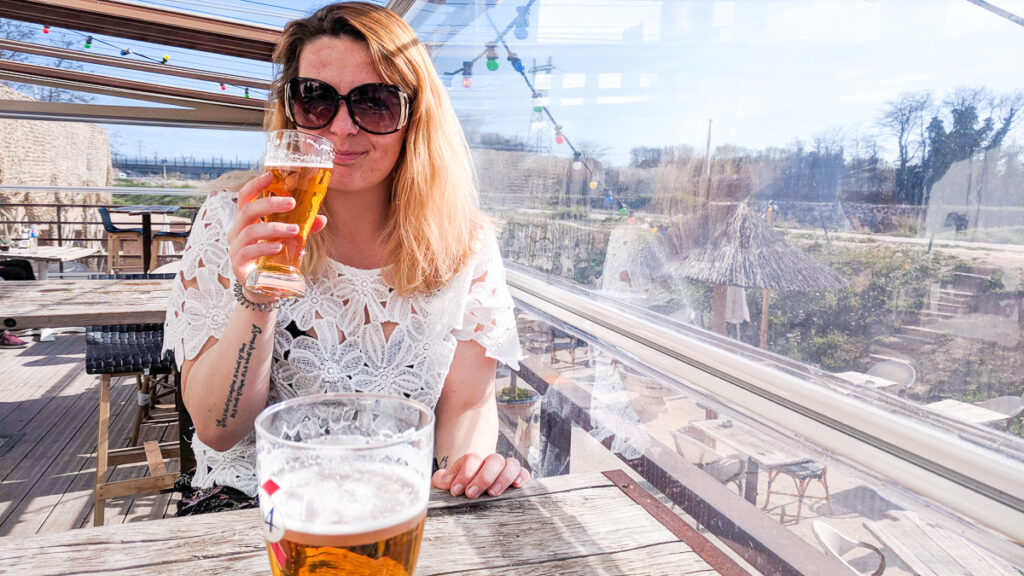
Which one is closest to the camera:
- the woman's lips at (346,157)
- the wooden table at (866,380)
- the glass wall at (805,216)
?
the glass wall at (805,216)

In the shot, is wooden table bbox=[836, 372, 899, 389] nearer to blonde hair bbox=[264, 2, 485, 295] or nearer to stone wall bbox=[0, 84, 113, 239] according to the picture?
blonde hair bbox=[264, 2, 485, 295]

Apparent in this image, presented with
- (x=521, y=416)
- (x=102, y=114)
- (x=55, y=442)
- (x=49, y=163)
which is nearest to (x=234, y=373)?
(x=521, y=416)

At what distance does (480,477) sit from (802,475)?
2.42ft

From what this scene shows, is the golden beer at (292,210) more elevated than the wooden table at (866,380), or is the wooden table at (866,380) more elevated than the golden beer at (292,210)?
the golden beer at (292,210)

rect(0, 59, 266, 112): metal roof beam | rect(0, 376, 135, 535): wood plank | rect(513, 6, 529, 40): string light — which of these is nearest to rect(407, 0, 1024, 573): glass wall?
rect(513, 6, 529, 40): string light

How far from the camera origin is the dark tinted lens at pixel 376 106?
4.07 ft

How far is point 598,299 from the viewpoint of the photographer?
2160 mm

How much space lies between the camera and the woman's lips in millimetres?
1283

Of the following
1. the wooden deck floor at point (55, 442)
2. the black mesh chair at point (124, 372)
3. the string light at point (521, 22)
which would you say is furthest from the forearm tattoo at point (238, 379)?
the string light at point (521, 22)

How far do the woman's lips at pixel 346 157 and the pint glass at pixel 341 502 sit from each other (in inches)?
35.3

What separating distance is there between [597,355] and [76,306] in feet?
7.39

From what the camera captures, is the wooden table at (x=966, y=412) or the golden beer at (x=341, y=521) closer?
the golden beer at (x=341, y=521)

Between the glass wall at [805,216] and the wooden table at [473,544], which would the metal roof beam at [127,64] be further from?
the wooden table at [473,544]

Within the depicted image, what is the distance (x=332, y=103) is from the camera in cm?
124
